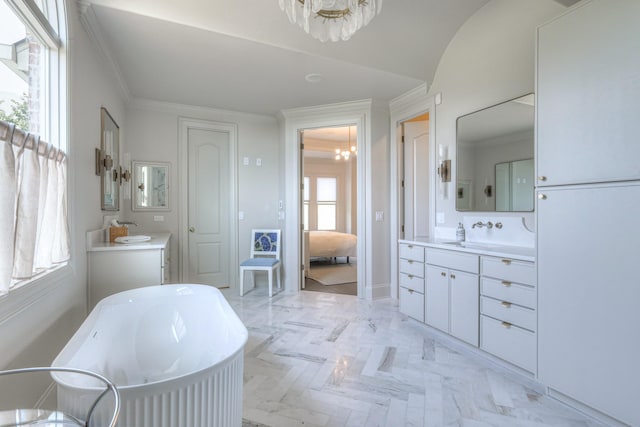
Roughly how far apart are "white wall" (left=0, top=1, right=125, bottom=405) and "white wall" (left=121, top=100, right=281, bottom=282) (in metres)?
1.16

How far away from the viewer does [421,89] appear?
11.2 ft

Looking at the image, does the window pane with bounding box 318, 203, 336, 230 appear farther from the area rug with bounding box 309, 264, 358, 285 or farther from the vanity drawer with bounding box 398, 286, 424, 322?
the vanity drawer with bounding box 398, 286, 424, 322

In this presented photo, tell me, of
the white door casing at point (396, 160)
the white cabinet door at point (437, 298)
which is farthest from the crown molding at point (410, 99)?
the white cabinet door at point (437, 298)

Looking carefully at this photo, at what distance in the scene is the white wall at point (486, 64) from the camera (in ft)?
7.64

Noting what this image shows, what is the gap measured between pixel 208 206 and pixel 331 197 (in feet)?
14.9

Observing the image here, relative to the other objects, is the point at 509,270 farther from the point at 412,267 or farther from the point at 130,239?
the point at 130,239

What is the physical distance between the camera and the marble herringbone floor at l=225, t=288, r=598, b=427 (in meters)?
1.68

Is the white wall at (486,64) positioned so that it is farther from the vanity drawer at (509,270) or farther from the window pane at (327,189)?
the window pane at (327,189)

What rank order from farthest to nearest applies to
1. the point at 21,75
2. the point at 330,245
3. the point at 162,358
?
the point at 330,245 → the point at 162,358 → the point at 21,75

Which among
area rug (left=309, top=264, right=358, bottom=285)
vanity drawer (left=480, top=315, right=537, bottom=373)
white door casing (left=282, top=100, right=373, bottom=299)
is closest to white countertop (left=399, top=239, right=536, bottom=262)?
vanity drawer (left=480, top=315, right=537, bottom=373)

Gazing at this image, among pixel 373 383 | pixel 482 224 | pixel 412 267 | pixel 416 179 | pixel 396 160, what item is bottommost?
pixel 373 383

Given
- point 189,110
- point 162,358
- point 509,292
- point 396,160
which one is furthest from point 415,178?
point 162,358

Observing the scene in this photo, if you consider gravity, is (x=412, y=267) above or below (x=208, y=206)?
below

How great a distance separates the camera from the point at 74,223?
6.56 feet
